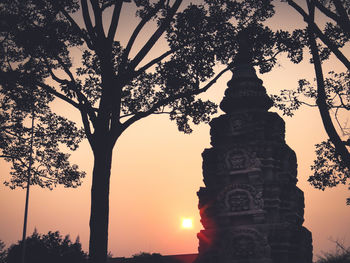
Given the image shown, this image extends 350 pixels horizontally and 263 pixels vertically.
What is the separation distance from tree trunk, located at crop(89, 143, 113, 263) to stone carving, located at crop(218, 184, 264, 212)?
12.2m

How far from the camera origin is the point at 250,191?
78.3 ft

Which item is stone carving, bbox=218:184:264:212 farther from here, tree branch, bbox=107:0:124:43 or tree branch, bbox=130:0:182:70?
tree branch, bbox=107:0:124:43

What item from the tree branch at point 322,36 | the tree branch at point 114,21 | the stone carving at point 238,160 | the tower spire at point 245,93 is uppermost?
the tower spire at point 245,93

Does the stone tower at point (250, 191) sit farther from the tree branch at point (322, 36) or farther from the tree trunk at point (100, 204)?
the tree trunk at point (100, 204)

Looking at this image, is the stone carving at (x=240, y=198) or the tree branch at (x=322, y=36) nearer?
the tree branch at (x=322, y=36)

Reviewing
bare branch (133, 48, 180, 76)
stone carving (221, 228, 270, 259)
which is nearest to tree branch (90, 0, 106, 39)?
bare branch (133, 48, 180, 76)

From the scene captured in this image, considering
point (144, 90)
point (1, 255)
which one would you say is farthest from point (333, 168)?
point (1, 255)

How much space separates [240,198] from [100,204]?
12814 mm

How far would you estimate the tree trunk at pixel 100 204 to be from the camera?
1247cm

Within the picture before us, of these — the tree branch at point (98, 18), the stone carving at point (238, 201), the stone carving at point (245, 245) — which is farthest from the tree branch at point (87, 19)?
the stone carving at point (245, 245)

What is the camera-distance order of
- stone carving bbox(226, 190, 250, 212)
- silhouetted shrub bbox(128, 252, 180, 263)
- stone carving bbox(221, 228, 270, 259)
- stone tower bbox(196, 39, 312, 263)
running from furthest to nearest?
silhouetted shrub bbox(128, 252, 180, 263)
stone carving bbox(226, 190, 250, 212)
stone tower bbox(196, 39, 312, 263)
stone carving bbox(221, 228, 270, 259)

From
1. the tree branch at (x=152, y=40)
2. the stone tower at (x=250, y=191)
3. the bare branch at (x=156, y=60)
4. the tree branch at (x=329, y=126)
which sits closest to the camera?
the tree branch at (x=329, y=126)

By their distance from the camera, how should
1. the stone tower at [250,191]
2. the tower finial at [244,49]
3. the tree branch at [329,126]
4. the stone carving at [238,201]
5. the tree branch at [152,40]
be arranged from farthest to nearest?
the stone carving at [238,201], the stone tower at [250,191], the tower finial at [244,49], the tree branch at [152,40], the tree branch at [329,126]

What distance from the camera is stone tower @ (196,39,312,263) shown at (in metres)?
23.0
